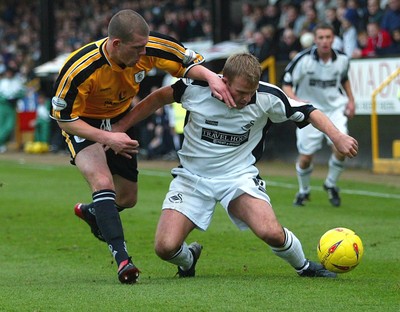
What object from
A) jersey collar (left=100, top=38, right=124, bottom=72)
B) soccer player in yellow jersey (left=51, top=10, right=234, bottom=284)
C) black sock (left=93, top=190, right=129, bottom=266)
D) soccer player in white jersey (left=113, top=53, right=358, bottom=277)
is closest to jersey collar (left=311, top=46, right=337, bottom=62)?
soccer player in yellow jersey (left=51, top=10, right=234, bottom=284)

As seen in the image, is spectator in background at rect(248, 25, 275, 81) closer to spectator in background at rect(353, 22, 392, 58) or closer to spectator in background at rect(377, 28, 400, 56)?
spectator in background at rect(353, 22, 392, 58)

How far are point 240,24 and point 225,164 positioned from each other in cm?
1895

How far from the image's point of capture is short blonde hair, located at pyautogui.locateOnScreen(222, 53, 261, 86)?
24.2 ft

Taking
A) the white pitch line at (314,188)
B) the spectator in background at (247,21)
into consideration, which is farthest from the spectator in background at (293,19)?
the white pitch line at (314,188)

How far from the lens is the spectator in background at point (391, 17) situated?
1900 centimetres

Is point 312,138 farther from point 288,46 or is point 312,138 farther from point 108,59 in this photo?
point 288,46

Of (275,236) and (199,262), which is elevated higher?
(275,236)

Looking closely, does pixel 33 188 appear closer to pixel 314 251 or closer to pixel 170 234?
pixel 314 251

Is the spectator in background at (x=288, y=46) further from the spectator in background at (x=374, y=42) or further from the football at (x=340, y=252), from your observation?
the football at (x=340, y=252)

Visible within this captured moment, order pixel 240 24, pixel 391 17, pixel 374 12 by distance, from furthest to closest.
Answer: pixel 240 24
pixel 374 12
pixel 391 17

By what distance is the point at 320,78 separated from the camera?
543 inches

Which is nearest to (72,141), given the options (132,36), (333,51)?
(132,36)

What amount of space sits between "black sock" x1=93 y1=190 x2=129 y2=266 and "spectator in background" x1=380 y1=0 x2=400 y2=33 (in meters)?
12.5

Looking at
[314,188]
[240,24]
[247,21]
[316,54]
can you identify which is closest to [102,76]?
[316,54]
